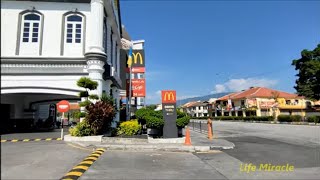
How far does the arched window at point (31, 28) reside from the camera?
15.9 metres

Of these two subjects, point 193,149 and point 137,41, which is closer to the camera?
point 193,149

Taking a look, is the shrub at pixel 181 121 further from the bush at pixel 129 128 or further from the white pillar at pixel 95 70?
the white pillar at pixel 95 70

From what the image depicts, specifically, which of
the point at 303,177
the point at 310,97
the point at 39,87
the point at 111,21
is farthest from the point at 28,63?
the point at 310,97

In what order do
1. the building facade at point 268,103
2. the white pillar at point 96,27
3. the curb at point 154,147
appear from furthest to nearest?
the building facade at point 268,103, the white pillar at point 96,27, the curb at point 154,147

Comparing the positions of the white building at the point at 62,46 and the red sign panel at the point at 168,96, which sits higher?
the white building at the point at 62,46

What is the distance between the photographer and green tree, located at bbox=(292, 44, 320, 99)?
47.1 m

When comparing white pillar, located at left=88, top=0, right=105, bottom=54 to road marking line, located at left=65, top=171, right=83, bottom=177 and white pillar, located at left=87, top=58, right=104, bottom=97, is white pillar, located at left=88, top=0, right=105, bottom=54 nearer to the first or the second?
white pillar, located at left=87, top=58, right=104, bottom=97

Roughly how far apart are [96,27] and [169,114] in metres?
6.70

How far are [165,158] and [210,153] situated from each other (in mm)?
2693

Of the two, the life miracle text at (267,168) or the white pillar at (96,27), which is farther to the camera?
the white pillar at (96,27)

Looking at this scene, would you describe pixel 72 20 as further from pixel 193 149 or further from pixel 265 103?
pixel 265 103

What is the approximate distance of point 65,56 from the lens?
664 inches

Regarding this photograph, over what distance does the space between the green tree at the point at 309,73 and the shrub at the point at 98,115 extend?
41458 mm

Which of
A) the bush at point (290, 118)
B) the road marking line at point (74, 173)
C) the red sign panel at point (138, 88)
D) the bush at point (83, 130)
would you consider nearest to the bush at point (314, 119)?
the bush at point (290, 118)
